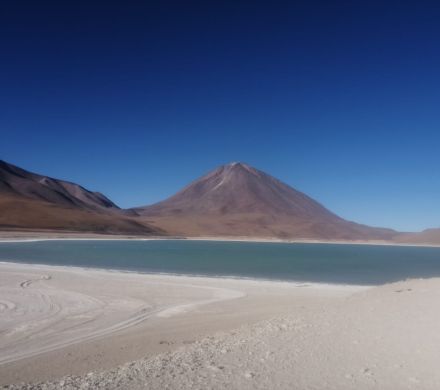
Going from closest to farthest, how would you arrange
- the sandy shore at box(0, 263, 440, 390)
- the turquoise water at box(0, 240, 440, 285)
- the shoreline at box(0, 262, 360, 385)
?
the sandy shore at box(0, 263, 440, 390) → the shoreline at box(0, 262, 360, 385) → the turquoise water at box(0, 240, 440, 285)

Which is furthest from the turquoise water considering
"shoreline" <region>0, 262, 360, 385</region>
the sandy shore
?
the sandy shore

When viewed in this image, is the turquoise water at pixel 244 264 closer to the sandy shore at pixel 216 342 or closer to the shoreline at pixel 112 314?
the shoreline at pixel 112 314

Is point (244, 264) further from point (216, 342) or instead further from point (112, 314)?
point (216, 342)

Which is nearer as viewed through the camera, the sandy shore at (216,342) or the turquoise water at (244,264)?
the sandy shore at (216,342)

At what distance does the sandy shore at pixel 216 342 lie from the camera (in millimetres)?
5723

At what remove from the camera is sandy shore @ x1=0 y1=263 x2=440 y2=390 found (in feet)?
18.8

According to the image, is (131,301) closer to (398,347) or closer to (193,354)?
(193,354)

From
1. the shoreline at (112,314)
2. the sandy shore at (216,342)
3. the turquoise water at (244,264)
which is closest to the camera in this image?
the sandy shore at (216,342)

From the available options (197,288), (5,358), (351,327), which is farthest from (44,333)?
(197,288)

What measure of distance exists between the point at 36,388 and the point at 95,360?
7.82ft

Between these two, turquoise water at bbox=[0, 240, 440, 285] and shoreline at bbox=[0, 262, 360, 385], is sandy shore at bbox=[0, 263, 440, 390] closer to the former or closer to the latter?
→ shoreline at bbox=[0, 262, 360, 385]

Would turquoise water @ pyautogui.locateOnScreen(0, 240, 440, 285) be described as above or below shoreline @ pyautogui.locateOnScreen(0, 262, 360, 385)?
above

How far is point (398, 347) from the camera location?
671cm

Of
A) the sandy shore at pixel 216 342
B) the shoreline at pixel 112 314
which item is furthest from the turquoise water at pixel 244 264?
the sandy shore at pixel 216 342
